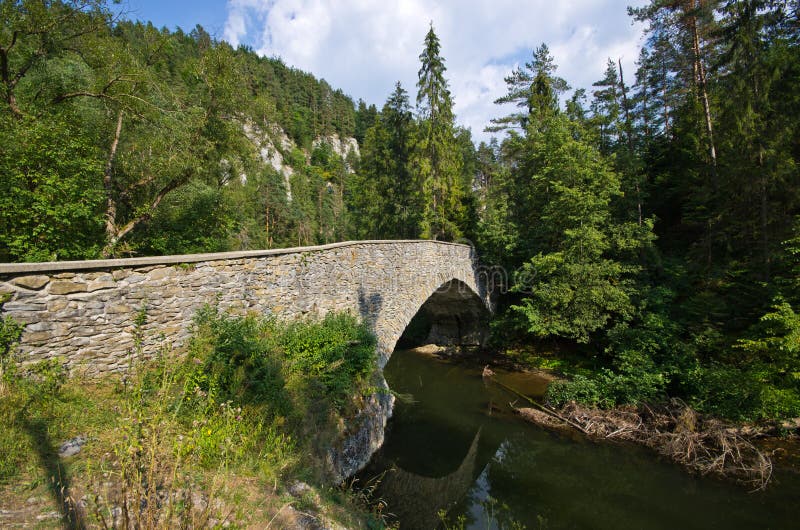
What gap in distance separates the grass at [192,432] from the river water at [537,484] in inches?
102

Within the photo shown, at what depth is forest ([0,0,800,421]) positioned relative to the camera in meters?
7.47

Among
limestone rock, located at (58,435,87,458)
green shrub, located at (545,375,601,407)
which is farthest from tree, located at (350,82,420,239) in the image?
limestone rock, located at (58,435,87,458)

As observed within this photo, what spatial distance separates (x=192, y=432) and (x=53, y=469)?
134 centimetres

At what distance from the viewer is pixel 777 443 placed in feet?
25.8

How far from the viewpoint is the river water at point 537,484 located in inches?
248

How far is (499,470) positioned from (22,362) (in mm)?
8651

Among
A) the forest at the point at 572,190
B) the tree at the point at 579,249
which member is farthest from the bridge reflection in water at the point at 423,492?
the tree at the point at 579,249

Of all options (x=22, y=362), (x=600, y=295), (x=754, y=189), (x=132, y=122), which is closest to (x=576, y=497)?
(x=600, y=295)

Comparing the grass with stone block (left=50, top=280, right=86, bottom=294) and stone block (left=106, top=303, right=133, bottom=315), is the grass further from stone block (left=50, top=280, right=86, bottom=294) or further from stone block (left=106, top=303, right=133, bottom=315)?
stone block (left=50, top=280, right=86, bottom=294)

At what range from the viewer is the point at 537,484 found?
7441 millimetres

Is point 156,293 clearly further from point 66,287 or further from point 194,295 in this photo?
point 66,287

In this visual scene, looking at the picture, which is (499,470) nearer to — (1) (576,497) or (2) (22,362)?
(1) (576,497)

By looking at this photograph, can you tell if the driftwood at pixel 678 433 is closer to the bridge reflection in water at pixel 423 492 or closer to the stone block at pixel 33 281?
the bridge reflection in water at pixel 423 492

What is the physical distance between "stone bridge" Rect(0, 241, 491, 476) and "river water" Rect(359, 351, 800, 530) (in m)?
1.30
